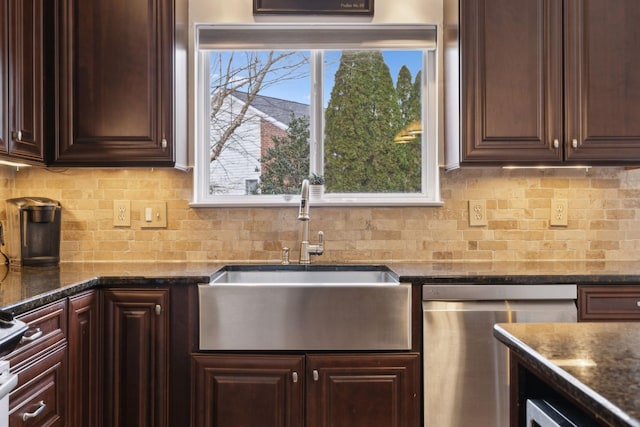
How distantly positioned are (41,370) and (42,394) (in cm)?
9

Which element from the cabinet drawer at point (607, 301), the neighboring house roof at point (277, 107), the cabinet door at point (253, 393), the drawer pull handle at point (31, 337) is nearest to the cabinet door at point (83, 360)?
the drawer pull handle at point (31, 337)

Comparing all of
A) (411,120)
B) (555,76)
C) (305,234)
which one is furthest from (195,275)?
(555,76)

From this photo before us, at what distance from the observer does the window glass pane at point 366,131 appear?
2.84m

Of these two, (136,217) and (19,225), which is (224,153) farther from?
(19,225)

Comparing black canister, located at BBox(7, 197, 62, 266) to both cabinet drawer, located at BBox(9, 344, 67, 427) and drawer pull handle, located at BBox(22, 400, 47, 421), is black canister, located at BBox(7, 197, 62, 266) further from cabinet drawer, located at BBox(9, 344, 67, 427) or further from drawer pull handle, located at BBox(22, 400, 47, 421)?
drawer pull handle, located at BBox(22, 400, 47, 421)

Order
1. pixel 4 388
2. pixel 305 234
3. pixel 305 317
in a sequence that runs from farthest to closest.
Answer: pixel 305 234
pixel 305 317
pixel 4 388

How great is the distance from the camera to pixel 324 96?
9.34 ft

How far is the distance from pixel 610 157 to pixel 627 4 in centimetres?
76

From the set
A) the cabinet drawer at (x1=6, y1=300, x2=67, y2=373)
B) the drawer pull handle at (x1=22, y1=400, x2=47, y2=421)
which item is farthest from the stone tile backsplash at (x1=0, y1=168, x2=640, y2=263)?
the drawer pull handle at (x1=22, y1=400, x2=47, y2=421)

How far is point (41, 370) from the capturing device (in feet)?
5.52

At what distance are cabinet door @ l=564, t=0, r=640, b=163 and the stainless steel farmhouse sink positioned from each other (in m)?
1.28

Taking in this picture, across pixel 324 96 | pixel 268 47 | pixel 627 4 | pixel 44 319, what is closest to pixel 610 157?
pixel 627 4

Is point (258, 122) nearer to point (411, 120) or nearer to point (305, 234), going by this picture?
point (305, 234)

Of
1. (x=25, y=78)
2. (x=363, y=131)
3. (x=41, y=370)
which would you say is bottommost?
(x=41, y=370)
